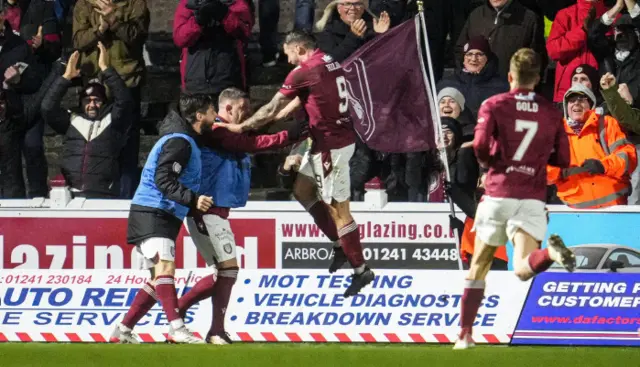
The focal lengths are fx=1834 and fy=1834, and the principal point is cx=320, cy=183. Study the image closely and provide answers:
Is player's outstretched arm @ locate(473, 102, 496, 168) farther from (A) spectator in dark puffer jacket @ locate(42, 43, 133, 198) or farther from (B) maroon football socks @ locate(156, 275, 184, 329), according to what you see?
(A) spectator in dark puffer jacket @ locate(42, 43, 133, 198)

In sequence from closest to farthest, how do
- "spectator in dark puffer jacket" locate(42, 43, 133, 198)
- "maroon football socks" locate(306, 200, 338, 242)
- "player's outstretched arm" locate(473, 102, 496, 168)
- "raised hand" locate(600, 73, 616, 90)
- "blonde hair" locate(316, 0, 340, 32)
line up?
"player's outstretched arm" locate(473, 102, 496, 168) → "maroon football socks" locate(306, 200, 338, 242) → "raised hand" locate(600, 73, 616, 90) → "spectator in dark puffer jacket" locate(42, 43, 133, 198) → "blonde hair" locate(316, 0, 340, 32)

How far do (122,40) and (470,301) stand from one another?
6.02 meters

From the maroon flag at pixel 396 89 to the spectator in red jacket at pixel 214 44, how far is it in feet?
6.36

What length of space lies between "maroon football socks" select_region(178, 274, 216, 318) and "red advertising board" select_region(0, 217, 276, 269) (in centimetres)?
144

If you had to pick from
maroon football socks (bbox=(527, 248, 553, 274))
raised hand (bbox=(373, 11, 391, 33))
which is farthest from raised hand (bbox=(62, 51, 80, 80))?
maroon football socks (bbox=(527, 248, 553, 274))

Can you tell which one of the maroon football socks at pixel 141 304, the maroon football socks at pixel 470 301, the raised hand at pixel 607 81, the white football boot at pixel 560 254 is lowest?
the maroon football socks at pixel 141 304

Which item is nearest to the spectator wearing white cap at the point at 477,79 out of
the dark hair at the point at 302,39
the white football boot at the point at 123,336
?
the dark hair at the point at 302,39

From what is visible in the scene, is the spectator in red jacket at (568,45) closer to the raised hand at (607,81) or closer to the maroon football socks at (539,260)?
the raised hand at (607,81)

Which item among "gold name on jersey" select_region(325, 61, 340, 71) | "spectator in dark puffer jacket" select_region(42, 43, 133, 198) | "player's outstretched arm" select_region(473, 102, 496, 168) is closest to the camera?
"player's outstretched arm" select_region(473, 102, 496, 168)

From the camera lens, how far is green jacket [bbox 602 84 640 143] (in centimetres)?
1642

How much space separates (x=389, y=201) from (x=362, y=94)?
152cm

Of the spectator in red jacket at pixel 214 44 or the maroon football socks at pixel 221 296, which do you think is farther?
the spectator in red jacket at pixel 214 44

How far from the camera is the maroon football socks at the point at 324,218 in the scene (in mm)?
15484

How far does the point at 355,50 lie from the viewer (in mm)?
17391
